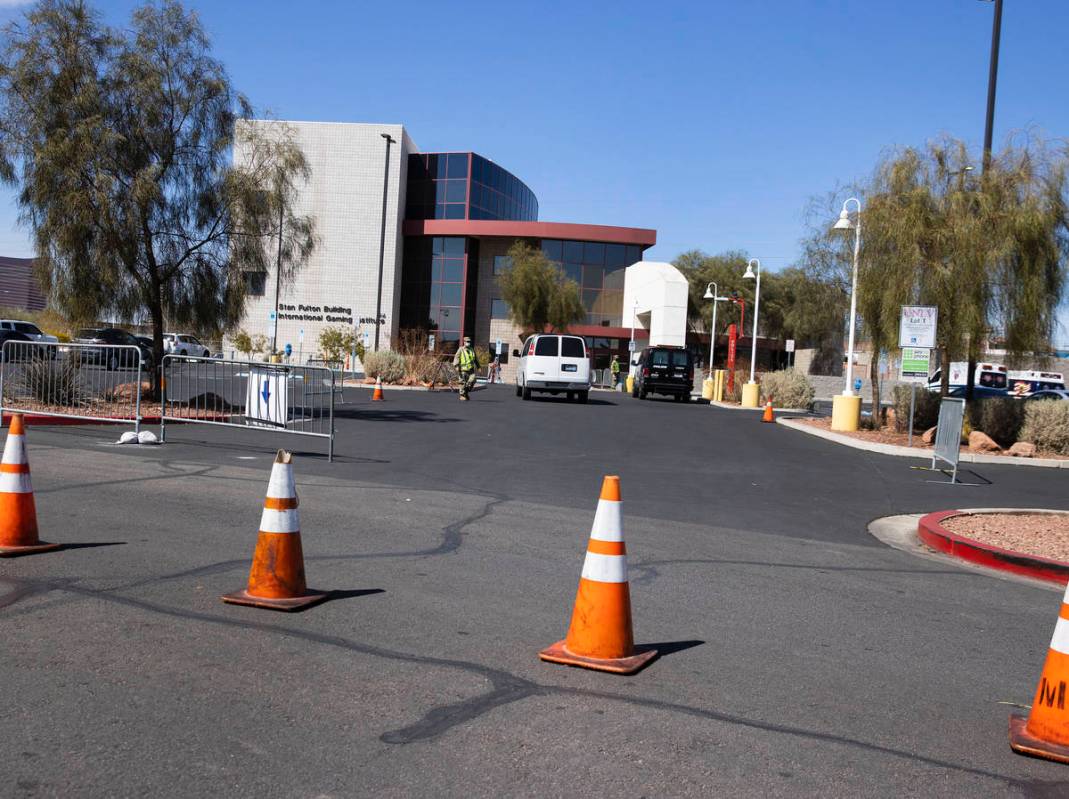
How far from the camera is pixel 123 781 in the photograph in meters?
3.52

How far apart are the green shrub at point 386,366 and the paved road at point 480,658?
28904mm

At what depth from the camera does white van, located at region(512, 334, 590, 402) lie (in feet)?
108

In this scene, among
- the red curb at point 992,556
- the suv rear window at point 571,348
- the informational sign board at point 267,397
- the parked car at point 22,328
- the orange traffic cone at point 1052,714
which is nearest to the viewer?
the orange traffic cone at point 1052,714

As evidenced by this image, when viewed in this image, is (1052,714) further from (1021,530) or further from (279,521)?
(1021,530)

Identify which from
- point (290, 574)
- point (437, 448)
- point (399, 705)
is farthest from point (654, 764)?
point (437, 448)

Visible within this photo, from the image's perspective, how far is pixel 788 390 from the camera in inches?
1512

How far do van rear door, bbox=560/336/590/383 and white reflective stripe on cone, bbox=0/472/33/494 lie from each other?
86.2 ft

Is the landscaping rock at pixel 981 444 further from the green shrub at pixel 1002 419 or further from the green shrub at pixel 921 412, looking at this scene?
the green shrub at pixel 921 412

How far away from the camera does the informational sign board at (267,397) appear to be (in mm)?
14266

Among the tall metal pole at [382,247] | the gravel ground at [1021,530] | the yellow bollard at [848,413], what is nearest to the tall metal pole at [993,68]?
the yellow bollard at [848,413]

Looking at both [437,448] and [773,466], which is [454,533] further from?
[773,466]

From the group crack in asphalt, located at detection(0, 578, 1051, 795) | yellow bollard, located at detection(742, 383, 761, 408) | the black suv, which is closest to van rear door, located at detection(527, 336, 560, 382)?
the black suv

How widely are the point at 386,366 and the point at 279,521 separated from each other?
3458cm

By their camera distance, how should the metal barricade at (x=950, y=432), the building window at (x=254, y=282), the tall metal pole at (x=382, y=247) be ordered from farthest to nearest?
1. the tall metal pole at (x=382, y=247)
2. the building window at (x=254, y=282)
3. the metal barricade at (x=950, y=432)
